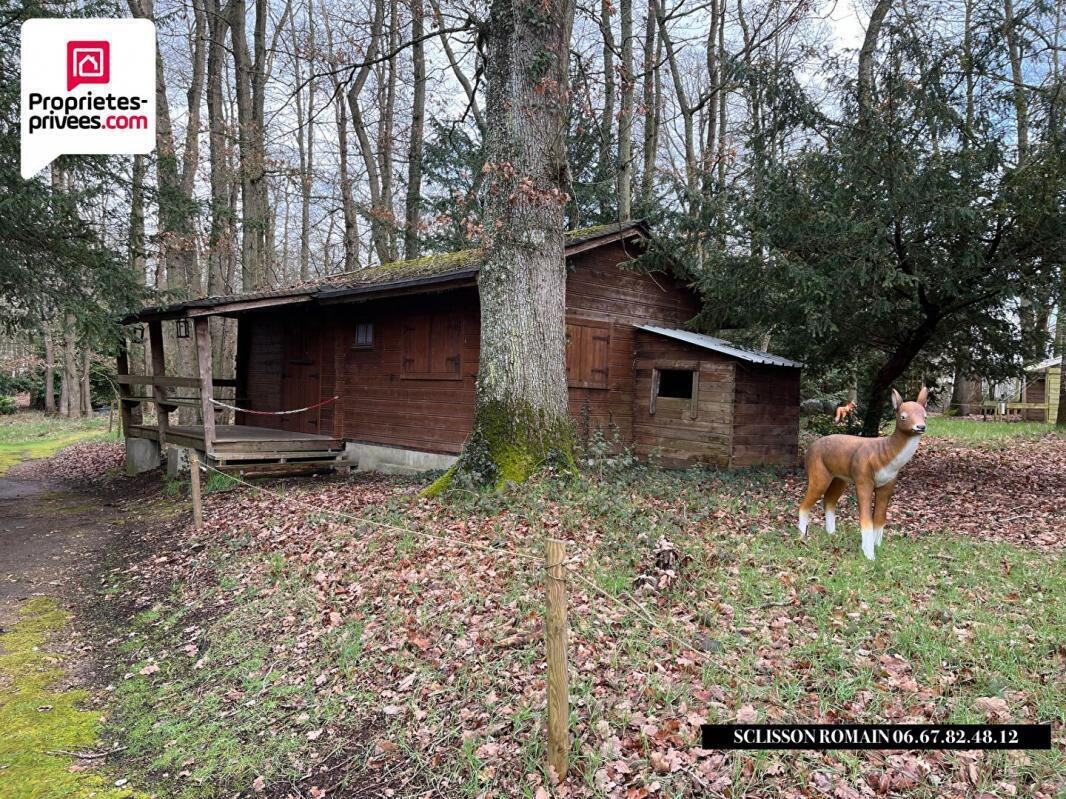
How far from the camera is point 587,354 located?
466 inches

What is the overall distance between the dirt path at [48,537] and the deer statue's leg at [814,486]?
789 cm

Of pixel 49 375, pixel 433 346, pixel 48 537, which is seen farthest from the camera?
pixel 49 375

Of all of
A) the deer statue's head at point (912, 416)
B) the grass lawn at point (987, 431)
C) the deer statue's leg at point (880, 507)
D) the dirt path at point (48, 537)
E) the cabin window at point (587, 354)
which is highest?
the cabin window at point (587, 354)

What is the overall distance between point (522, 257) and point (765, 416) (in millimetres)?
5757

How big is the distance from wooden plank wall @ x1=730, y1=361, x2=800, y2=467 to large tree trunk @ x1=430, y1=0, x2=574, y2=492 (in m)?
4.09

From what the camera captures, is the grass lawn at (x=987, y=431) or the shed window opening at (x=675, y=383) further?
the grass lawn at (x=987, y=431)

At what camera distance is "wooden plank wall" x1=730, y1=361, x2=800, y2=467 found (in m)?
11.0

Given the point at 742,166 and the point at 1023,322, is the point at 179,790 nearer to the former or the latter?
the point at 742,166

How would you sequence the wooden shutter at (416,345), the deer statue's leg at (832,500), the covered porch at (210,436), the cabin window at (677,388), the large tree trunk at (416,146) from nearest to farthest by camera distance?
the deer statue's leg at (832,500), the covered porch at (210,436), the cabin window at (677,388), the wooden shutter at (416,345), the large tree trunk at (416,146)

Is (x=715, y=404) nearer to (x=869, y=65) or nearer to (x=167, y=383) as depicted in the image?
(x=869, y=65)

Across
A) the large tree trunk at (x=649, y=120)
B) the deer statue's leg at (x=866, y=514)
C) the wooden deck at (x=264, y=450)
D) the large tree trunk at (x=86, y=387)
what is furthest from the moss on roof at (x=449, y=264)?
the large tree trunk at (x=86, y=387)

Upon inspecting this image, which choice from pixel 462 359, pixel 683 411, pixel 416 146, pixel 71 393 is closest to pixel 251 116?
pixel 416 146

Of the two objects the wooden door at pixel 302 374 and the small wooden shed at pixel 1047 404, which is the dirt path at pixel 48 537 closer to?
the wooden door at pixel 302 374

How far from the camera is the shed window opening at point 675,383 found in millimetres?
12719
